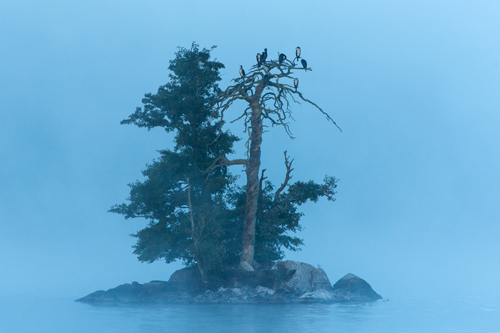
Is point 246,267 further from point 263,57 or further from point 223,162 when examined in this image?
point 263,57

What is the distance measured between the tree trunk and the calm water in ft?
13.5

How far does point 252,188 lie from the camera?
25.7m

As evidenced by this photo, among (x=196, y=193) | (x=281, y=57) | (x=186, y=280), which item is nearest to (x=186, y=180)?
(x=196, y=193)

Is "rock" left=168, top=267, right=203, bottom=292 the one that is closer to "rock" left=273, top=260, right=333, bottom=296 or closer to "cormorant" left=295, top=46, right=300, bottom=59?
"rock" left=273, top=260, right=333, bottom=296

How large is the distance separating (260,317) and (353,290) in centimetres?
859

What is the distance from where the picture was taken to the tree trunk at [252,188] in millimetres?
25516

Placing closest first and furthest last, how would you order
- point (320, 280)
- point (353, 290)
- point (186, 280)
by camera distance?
point (320, 280) < point (353, 290) < point (186, 280)

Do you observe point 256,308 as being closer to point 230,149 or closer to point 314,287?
point 314,287

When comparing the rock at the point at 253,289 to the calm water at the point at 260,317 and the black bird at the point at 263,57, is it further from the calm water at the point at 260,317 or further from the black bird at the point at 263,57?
the black bird at the point at 263,57

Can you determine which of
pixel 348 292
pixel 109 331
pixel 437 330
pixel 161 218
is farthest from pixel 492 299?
pixel 109 331

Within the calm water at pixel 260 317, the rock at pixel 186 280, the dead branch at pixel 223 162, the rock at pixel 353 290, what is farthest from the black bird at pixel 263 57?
the calm water at pixel 260 317

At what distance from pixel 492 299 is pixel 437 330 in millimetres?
9757

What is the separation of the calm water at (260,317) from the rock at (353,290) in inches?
54.3

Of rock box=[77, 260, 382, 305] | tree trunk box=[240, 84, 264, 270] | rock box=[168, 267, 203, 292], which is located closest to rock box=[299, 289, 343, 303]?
rock box=[77, 260, 382, 305]
